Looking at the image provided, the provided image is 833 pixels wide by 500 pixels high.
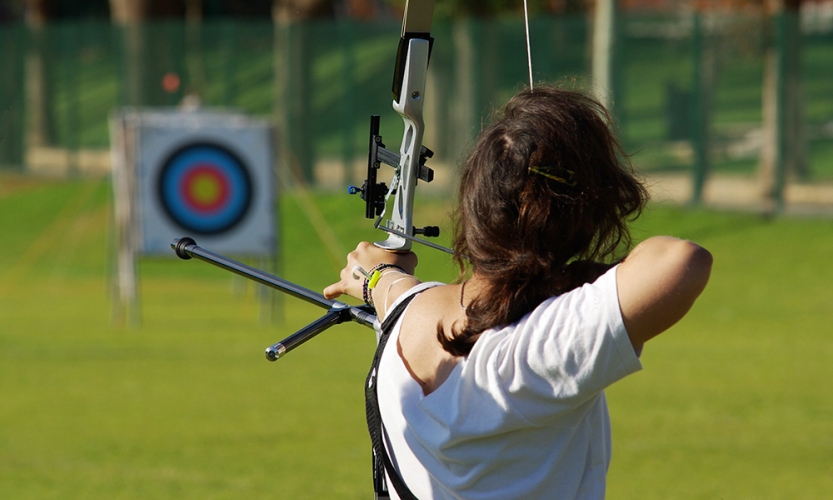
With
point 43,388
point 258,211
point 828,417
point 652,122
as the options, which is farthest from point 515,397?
point 652,122

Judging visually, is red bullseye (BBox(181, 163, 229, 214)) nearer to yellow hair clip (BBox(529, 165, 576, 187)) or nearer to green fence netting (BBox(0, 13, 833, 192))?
green fence netting (BBox(0, 13, 833, 192))

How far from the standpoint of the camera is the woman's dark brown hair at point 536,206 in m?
1.61

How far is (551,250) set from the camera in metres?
1.63

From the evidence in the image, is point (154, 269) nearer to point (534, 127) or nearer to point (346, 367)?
point (346, 367)

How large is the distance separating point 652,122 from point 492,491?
1285cm

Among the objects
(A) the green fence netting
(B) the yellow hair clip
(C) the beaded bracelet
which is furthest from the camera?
(A) the green fence netting

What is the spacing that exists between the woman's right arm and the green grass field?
303 cm

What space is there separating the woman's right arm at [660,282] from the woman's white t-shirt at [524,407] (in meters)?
0.02

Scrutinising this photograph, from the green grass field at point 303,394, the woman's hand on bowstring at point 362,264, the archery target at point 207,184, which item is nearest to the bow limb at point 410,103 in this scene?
the woman's hand on bowstring at point 362,264

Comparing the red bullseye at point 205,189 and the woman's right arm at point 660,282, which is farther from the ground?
the woman's right arm at point 660,282

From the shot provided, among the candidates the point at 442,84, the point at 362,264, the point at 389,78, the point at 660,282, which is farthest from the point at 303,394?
the point at 389,78

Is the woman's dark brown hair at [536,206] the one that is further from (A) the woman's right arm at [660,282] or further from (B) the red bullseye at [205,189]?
(B) the red bullseye at [205,189]

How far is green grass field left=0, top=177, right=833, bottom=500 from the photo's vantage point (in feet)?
15.5

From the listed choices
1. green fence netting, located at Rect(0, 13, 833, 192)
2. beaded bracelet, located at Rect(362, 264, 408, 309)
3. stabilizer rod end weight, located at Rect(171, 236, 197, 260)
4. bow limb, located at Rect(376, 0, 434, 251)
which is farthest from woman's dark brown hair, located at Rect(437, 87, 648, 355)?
green fence netting, located at Rect(0, 13, 833, 192)
